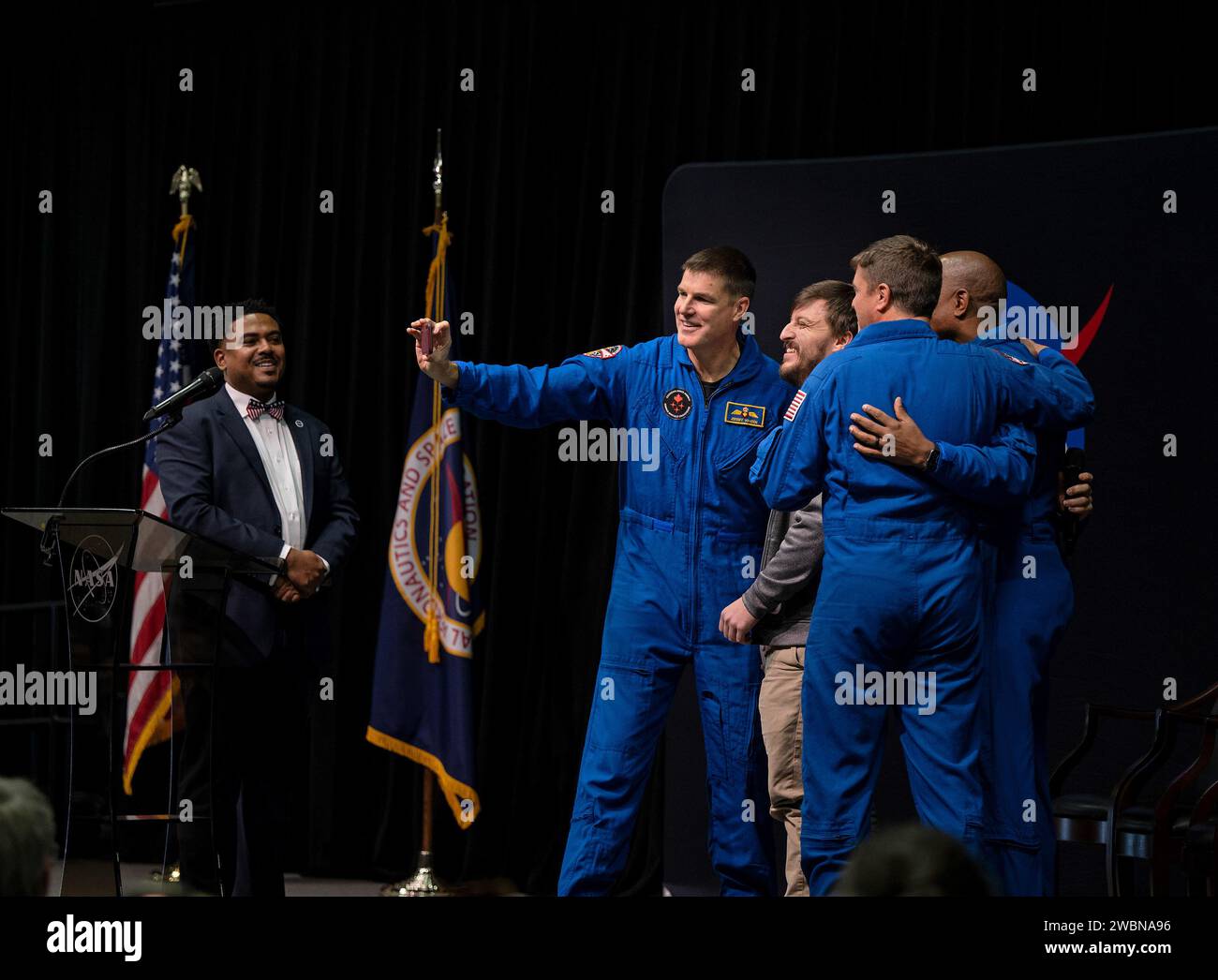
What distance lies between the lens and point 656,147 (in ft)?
18.3

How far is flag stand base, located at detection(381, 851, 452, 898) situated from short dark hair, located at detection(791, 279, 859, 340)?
2.48 m

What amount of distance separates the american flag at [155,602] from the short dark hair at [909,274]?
265cm

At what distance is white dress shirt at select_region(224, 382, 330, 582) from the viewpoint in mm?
4363

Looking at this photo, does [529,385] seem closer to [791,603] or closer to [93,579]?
[791,603]

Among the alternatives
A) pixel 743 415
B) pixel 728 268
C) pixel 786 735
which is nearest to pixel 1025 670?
pixel 786 735

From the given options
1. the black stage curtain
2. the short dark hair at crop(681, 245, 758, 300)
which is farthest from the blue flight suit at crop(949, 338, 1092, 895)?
the black stage curtain

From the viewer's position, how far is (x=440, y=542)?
17.1ft

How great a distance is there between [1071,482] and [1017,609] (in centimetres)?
44

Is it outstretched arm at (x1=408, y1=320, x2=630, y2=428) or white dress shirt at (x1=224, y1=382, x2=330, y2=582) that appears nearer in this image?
outstretched arm at (x1=408, y1=320, x2=630, y2=428)

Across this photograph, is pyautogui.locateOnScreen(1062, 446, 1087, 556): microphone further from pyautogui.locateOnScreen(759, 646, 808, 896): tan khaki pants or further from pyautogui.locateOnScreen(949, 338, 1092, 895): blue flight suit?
pyautogui.locateOnScreen(759, 646, 808, 896): tan khaki pants

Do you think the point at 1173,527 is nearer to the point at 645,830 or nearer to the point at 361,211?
the point at 645,830
